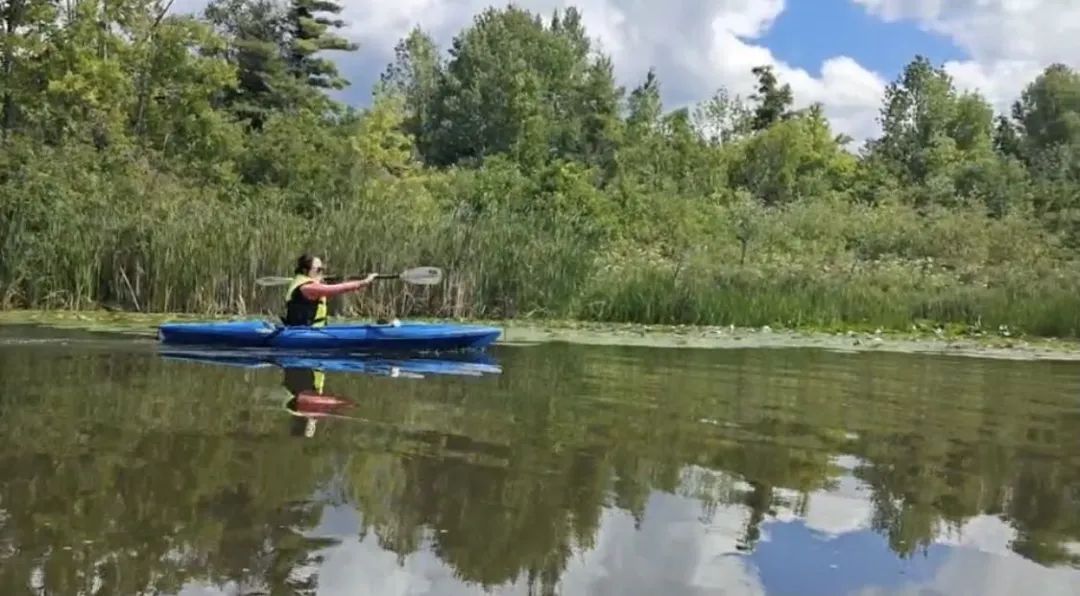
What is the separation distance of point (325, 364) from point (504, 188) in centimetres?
2040

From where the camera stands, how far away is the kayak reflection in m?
10.0

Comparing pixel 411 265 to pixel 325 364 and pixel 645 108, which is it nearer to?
pixel 325 364

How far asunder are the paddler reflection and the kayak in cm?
51

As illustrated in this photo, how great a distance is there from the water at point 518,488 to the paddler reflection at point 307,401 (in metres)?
0.07

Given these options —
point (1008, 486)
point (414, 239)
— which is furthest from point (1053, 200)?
point (1008, 486)

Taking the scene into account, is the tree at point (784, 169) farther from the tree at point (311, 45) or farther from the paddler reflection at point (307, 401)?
the paddler reflection at point (307, 401)

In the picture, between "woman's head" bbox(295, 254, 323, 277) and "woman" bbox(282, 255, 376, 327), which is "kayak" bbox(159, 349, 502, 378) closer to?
"woman" bbox(282, 255, 376, 327)

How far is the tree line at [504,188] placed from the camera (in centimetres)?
1661

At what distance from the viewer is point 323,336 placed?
12.0 m

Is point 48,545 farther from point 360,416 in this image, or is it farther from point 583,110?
point 583,110

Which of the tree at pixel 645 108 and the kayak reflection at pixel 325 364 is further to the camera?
the tree at pixel 645 108

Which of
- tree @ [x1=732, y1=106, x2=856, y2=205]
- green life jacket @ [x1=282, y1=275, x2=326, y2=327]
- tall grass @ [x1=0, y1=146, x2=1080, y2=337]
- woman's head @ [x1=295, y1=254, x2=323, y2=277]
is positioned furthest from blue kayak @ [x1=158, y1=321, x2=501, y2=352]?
tree @ [x1=732, y1=106, x2=856, y2=205]

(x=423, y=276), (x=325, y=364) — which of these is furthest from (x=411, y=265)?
(x=325, y=364)

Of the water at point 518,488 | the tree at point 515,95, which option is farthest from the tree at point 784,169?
the water at point 518,488
